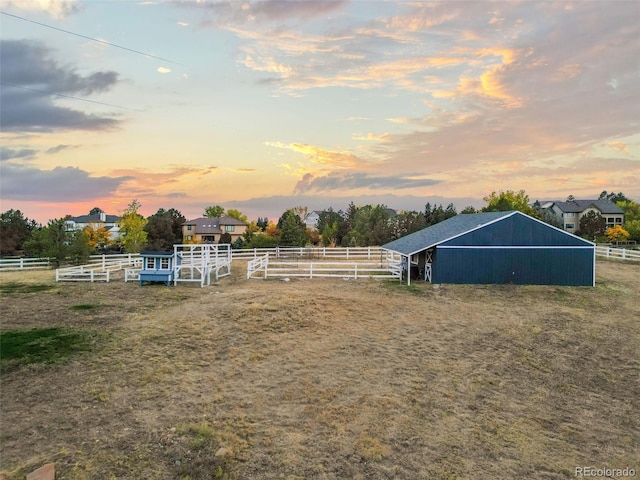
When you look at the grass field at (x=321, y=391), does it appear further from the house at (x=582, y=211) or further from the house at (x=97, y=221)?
the house at (x=97, y=221)

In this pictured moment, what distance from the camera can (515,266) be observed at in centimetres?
2212

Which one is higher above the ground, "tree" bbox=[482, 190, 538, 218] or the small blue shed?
"tree" bbox=[482, 190, 538, 218]

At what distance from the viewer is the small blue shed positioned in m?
22.1

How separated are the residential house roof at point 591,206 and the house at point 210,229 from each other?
61.9m

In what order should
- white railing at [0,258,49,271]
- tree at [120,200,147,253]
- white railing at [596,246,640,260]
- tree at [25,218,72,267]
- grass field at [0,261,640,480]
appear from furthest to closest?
tree at [120,200,147,253]
white railing at [596,246,640,260]
tree at [25,218,72,267]
white railing at [0,258,49,271]
grass field at [0,261,640,480]

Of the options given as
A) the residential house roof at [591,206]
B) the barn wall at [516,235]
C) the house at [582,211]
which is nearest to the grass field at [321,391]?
the barn wall at [516,235]

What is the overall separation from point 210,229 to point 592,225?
6341 centimetres

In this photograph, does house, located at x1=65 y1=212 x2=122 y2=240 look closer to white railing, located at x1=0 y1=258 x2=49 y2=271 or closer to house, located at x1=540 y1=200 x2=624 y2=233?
white railing, located at x1=0 y1=258 x2=49 y2=271

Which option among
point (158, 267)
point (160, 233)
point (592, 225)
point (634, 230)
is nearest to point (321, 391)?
point (158, 267)

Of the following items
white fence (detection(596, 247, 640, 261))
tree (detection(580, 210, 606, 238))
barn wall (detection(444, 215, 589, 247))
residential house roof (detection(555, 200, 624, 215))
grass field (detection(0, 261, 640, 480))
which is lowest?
grass field (detection(0, 261, 640, 480))

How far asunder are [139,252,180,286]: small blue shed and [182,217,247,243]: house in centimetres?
4777

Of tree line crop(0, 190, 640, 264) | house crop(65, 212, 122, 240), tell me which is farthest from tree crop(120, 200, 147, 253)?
house crop(65, 212, 122, 240)

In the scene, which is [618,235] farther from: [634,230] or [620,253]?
[620,253]

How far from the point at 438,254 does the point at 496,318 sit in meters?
6.60
